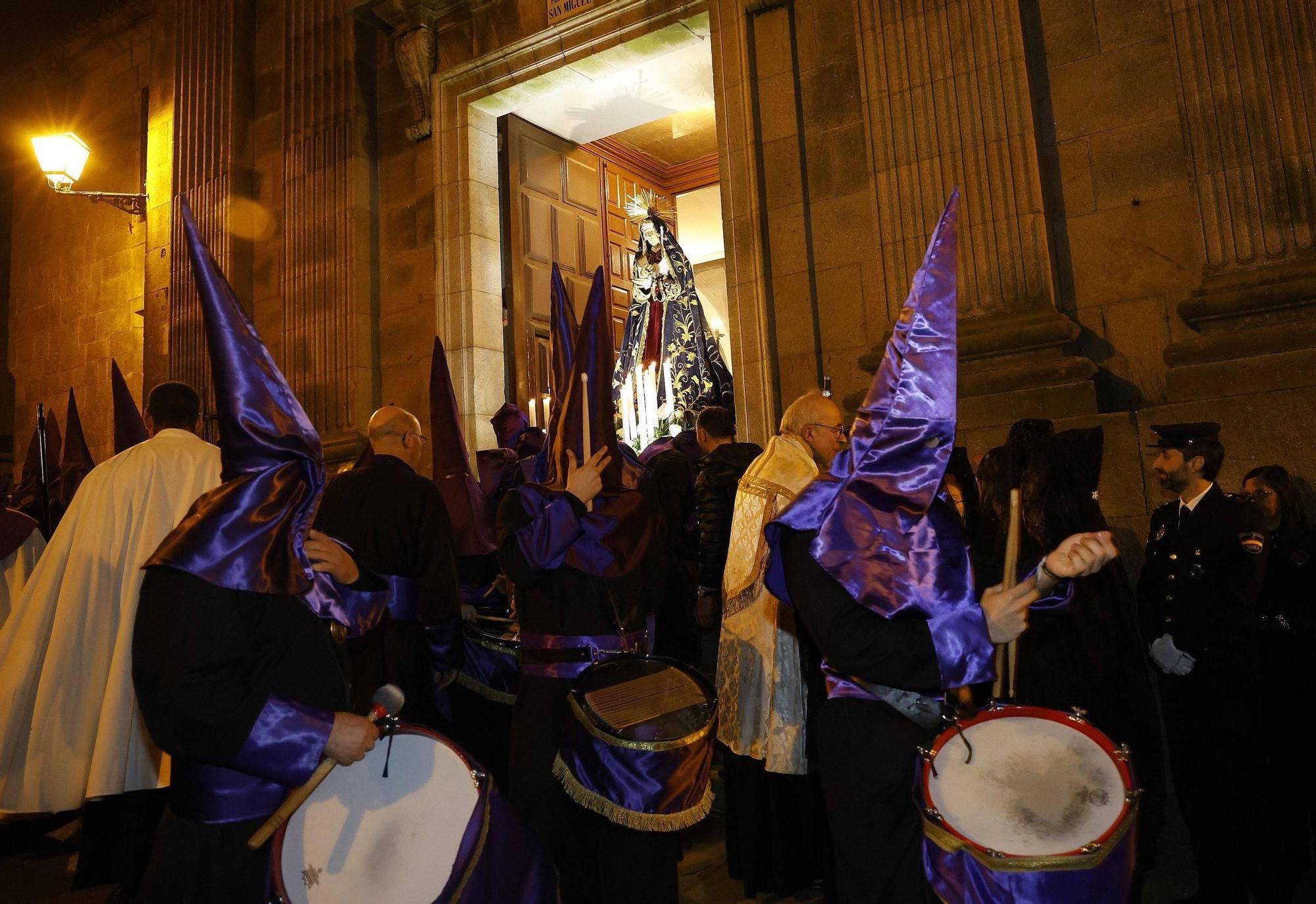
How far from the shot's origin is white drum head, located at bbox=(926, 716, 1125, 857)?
85.7 inches

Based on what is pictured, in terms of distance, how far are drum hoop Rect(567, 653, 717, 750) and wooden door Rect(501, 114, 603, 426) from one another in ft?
17.0

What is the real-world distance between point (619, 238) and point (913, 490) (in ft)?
29.5

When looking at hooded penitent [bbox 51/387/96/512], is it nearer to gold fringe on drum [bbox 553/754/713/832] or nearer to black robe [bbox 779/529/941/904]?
gold fringe on drum [bbox 553/754/713/832]

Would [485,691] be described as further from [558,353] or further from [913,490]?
[913,490]

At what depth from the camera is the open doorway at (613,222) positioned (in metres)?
8.33

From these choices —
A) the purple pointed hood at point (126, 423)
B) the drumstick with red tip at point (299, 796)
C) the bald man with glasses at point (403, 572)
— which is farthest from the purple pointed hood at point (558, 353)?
the purple pointed hood at point (126, 423)

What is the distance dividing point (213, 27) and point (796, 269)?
7812 millimetres

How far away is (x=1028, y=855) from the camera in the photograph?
Result: 2129 millimetres

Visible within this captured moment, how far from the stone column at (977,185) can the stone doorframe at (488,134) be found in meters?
1.53

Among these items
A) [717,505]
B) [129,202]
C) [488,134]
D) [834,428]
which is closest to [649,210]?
[488,134]

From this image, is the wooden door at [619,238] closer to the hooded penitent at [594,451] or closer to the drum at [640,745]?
the hooded penitent at [594,451]

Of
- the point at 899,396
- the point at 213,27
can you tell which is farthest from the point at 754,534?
the point at 213,27

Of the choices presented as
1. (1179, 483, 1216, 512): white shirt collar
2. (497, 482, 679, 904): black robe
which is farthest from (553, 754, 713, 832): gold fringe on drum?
(1179, 483, 1216, 512): white shirt collar

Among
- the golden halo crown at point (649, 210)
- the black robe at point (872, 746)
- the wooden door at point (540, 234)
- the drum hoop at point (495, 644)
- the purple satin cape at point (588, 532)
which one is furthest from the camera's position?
the wooden door at point (540, 234)
